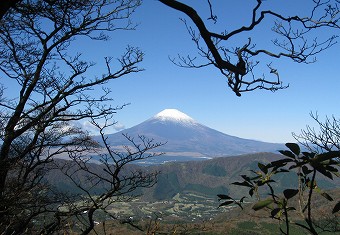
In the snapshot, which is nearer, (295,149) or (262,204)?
(262,204)

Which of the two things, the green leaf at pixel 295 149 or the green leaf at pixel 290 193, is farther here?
the green leaf at pixel 295 149

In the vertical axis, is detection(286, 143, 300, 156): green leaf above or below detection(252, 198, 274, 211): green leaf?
above

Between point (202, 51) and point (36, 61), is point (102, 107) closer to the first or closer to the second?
point (36, 61)

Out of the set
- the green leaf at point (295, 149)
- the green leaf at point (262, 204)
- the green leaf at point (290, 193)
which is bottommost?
the green leaf at point (262, 204)

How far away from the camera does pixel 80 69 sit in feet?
36.7

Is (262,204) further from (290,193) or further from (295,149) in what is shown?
(295,149)

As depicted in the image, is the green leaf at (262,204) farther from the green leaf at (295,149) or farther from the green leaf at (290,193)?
the green leaf at (295,149)

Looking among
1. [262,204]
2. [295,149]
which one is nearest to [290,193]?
[262,204]

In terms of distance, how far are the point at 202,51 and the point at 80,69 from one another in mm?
7583

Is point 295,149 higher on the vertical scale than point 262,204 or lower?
higher

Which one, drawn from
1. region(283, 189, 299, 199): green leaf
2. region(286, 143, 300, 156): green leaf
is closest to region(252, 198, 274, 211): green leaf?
region(283, 189, 299, 199): green leaf

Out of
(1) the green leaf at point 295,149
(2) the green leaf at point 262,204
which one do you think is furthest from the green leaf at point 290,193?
(1) the green leaf at point 295,149

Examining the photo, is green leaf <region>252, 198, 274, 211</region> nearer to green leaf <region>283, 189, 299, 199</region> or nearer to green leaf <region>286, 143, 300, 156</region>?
green leaf <region>283, 189, 299, 199</region>

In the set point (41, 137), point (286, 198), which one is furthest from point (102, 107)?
point (286, 198)
